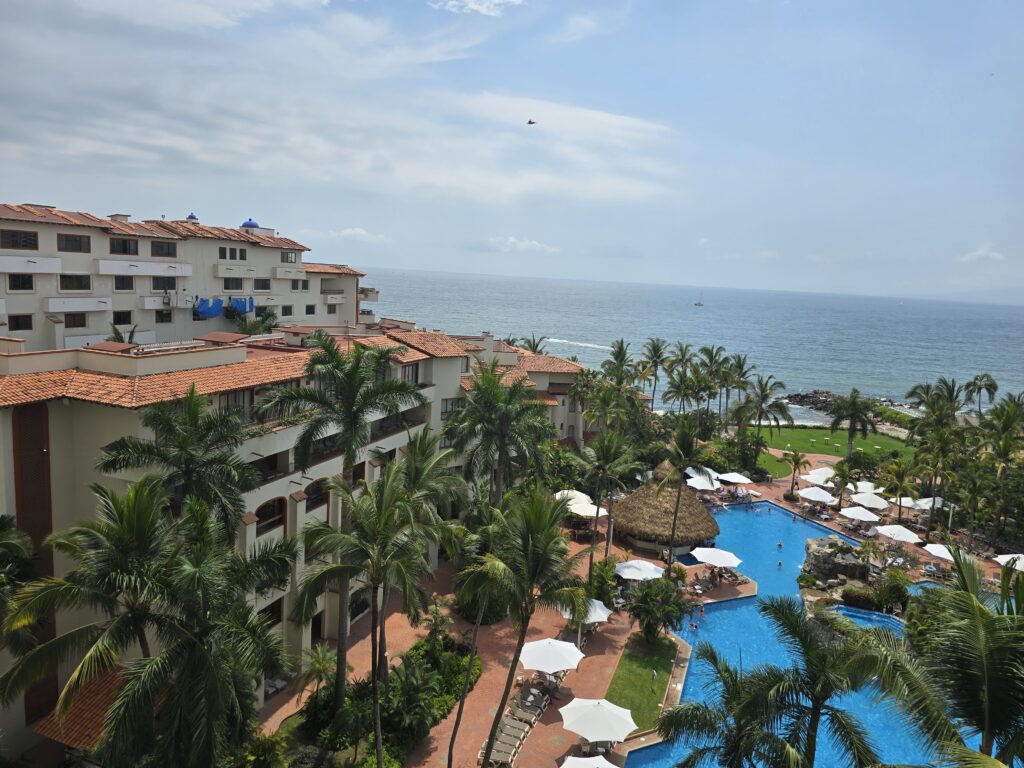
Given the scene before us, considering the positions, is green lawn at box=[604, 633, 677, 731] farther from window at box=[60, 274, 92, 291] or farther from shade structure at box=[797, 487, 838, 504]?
window at box=[60, 274, 92, 291]

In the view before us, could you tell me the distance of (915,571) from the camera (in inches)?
1601

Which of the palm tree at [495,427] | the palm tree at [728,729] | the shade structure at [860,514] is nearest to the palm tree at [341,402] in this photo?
the palm tree at [495,427]

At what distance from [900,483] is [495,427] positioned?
104 feet

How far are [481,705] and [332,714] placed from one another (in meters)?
5.59

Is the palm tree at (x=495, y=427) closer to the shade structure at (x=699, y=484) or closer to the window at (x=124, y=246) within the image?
the shade structure at (x=699, y=484)

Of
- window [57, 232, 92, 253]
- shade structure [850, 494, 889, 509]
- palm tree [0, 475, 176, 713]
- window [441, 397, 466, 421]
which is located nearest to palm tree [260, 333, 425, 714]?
palm tree [0, 475, 176, 713]

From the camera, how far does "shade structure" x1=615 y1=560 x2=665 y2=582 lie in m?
35.5

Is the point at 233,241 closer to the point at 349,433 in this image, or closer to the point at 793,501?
the point at 349,433

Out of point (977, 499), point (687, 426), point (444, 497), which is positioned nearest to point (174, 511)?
point (444, 497)

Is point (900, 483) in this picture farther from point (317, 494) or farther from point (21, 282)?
point (21, 282)

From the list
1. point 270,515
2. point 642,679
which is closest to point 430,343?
point 270,515

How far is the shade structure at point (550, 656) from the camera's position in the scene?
86.8ft

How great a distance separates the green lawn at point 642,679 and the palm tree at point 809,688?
40.2 ft

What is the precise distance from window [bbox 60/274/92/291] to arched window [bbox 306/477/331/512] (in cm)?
2500
